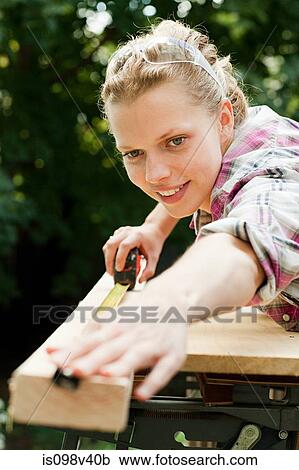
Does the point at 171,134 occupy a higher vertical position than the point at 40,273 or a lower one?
higher

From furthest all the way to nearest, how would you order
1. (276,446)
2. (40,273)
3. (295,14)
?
(40,273)
(295,14)
(276,446)

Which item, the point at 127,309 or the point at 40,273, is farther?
the point at 40,273

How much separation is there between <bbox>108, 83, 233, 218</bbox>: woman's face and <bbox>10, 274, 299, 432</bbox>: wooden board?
201 mm

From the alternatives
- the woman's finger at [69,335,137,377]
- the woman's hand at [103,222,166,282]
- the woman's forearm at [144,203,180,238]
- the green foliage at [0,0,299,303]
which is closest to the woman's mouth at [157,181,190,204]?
the woman's hand at [103,222,166,282]

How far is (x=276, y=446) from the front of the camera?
953mm

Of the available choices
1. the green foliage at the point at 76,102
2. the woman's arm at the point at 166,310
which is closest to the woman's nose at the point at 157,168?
the woman's arm at the point at 166,310

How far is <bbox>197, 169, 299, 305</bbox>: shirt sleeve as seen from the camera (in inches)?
30.4

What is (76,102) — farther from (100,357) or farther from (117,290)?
(100,357)

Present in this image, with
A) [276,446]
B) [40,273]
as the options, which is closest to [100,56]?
[40,273]

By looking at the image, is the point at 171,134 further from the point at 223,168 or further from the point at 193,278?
the point at 193,278

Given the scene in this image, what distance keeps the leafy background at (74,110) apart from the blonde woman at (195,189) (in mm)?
1962

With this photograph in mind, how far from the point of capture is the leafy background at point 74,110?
3.27 m

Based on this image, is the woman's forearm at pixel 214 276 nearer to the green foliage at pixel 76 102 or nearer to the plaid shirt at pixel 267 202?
the plaid shirt at pixel 267 202
